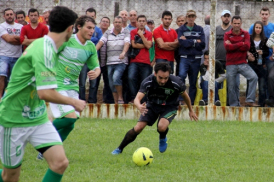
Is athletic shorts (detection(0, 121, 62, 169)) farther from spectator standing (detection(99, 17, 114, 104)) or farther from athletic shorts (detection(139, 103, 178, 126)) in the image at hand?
spectator standing (detection(99, 17, 114, 104))

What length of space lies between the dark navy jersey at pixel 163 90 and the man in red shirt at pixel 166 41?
3.40 m

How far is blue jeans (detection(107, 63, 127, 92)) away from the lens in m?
11.5

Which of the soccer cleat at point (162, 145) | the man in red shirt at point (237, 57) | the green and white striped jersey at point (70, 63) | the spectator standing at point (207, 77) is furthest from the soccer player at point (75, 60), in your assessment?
the spectator standing at point (207, 77)

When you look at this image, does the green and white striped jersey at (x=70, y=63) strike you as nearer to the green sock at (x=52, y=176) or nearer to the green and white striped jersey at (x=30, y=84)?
the green and white striped jersey at (x=30, y=84)

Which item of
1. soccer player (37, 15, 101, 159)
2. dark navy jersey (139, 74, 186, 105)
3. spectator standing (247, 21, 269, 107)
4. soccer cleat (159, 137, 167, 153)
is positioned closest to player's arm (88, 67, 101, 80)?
soccer player (37, 15, 101, 159)

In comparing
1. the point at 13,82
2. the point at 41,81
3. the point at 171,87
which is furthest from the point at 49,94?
the point at 171,87

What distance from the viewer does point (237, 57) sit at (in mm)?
11320

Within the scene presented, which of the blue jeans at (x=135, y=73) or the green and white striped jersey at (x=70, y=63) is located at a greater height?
the green and white striped jersey at (x=70, y=63)

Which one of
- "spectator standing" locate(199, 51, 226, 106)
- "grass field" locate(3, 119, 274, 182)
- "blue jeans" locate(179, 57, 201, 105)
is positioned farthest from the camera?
"spectator standing" locate(199, 51, 226, 106)

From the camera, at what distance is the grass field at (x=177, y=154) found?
6422 millimetres

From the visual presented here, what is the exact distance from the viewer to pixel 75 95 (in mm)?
7070

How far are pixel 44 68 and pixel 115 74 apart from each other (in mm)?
7181

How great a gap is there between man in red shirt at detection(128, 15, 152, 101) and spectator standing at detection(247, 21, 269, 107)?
7.79 feet

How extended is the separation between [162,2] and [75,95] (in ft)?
26.1
